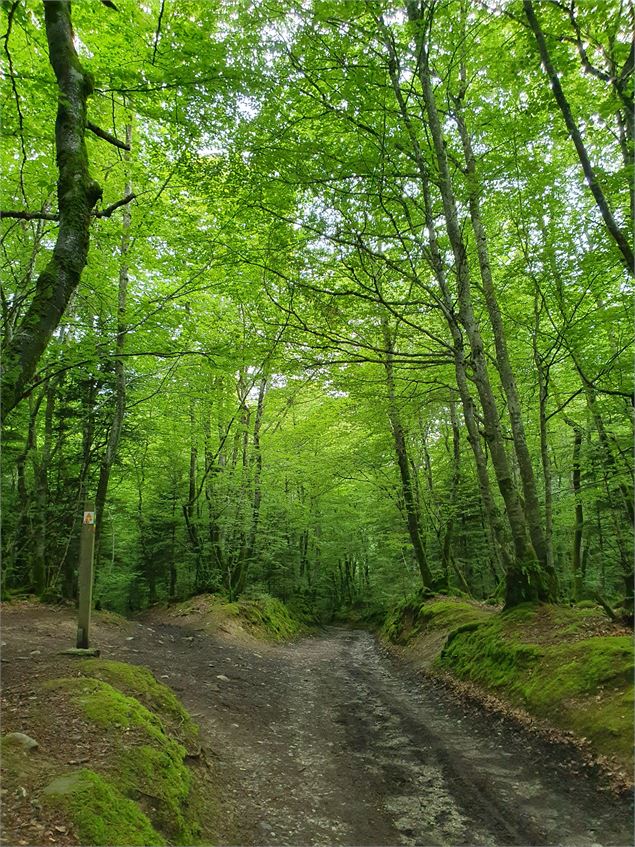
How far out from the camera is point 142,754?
12.3 feet

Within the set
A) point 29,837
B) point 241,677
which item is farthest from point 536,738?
point 241,677

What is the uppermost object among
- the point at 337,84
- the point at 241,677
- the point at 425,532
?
the point at 337,84

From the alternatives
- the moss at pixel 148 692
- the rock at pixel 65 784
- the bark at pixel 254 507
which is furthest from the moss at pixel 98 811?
the bark at pixel 254 507

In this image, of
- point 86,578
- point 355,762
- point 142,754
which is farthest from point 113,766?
point 86,578

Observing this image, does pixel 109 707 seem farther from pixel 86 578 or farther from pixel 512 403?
pixel 512 403

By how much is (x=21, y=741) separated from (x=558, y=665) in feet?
17.7

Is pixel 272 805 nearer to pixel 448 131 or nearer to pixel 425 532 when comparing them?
pixel 448 131

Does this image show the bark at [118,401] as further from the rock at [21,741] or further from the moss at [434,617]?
the rock at [21,741]

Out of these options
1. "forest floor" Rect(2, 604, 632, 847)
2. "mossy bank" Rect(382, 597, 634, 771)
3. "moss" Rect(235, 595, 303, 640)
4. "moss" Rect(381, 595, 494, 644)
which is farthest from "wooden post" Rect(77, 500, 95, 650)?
"moss" Rect(235, 595, 303, 640)

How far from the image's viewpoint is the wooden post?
6379 millimetres

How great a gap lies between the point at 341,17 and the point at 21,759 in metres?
9.34

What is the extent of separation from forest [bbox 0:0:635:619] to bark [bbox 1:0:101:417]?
2 centimetres

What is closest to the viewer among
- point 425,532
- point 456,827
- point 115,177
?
point 456,827

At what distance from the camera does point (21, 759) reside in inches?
127
